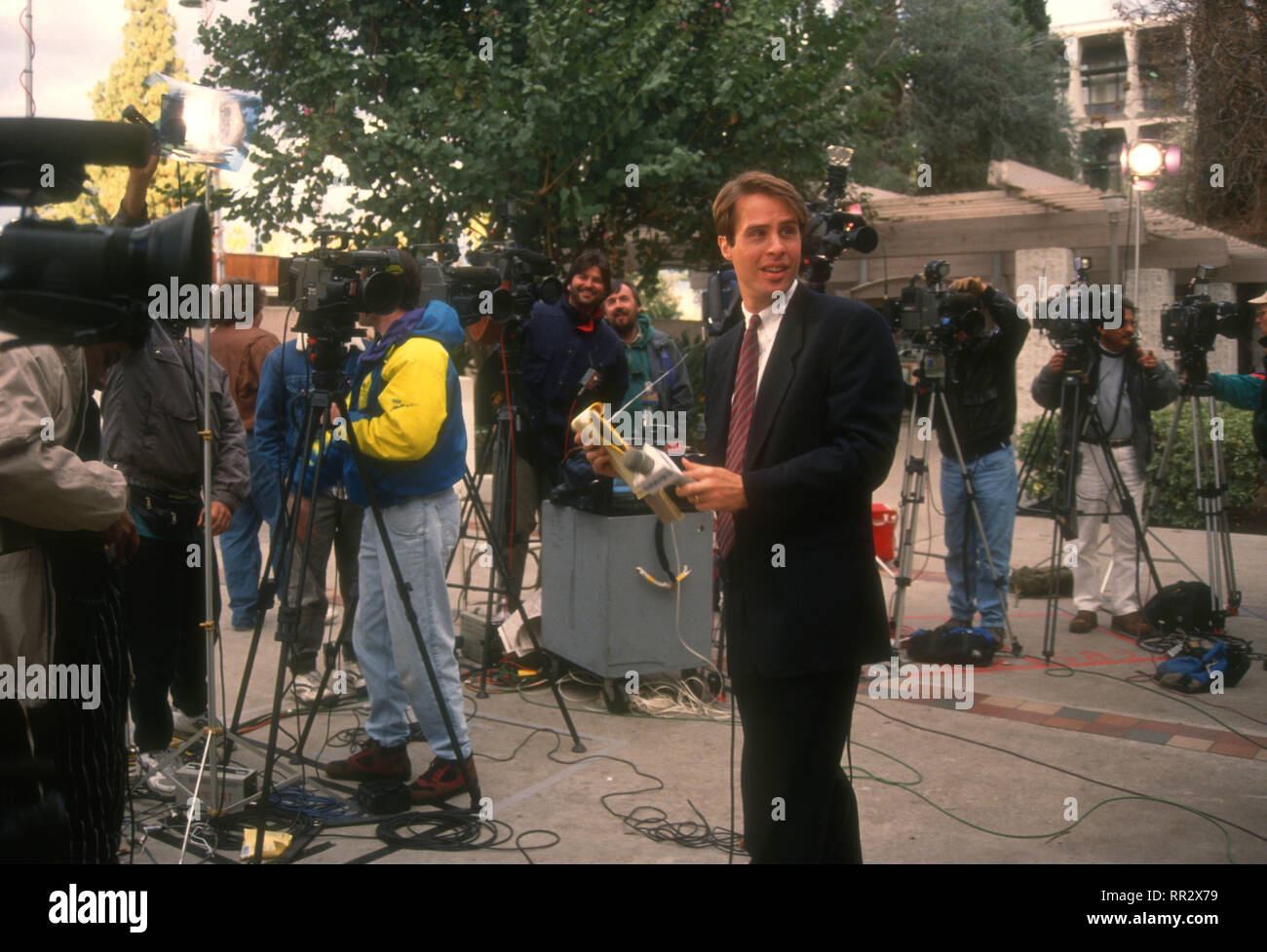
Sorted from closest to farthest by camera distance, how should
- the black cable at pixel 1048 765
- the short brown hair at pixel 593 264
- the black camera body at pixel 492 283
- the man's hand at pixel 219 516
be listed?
the black cable at pixel 1048 765 < the man's hand at pixel 219 516 < the black camera body at pixel 492 283 < the short brown hair at pixel 593 264

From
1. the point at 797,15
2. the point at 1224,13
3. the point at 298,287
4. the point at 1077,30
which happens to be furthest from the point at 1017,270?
the point at 1077,30

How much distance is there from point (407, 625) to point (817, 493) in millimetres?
2041

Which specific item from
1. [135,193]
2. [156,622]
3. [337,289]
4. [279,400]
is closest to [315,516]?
[279,400]

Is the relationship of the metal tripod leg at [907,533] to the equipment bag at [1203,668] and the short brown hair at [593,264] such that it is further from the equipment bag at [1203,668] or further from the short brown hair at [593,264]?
the short brown hair at [593,264]

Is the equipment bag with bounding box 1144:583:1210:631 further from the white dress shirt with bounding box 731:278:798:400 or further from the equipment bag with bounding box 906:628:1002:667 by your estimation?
the white dress shirt with bounding box 731:278:798:400

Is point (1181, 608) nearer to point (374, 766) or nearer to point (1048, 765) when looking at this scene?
point (1048, 765)

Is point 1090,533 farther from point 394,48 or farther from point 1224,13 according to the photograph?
point 1224,13

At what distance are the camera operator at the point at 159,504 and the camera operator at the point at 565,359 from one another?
2042mm

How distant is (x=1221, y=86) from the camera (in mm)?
13648

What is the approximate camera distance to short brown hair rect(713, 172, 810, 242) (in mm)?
2732

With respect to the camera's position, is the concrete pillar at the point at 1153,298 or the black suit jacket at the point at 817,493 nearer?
the black suit jacket at the point at 817,493

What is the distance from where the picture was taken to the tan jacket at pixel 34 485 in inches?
105

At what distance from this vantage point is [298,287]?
12.6ft

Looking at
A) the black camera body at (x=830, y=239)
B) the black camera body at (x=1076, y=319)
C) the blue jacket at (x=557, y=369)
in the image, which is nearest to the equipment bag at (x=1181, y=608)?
the black camera body at (x=1076, y=319)
